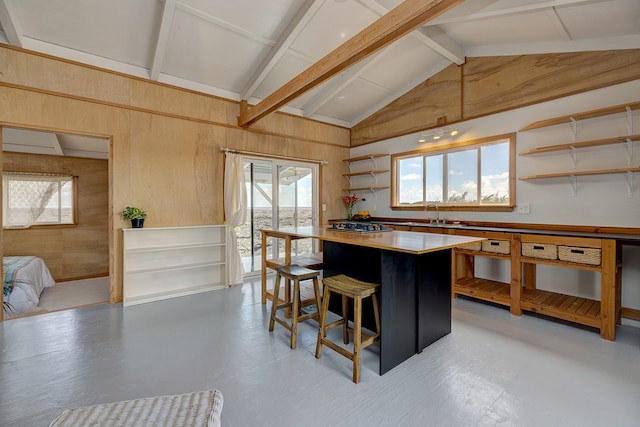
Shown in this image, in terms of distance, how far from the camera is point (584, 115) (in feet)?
9.48

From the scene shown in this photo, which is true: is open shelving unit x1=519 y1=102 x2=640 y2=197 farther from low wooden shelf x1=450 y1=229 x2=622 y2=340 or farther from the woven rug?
the woven rug

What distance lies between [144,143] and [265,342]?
2965 millimetres

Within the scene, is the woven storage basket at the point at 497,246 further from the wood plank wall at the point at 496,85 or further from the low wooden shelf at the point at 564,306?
the wood plank wall at the point at 496,85

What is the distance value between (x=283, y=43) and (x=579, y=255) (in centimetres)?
384

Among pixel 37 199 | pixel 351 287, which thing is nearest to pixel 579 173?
pixel 351 287

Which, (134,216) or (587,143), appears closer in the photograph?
(587,143)

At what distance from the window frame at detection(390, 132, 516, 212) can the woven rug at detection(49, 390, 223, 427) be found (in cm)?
391

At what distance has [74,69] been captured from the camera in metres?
3.12

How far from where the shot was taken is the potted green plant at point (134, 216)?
135 inches

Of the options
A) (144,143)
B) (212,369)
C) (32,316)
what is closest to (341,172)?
(144,143)

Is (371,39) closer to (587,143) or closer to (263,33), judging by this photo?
(263,33)

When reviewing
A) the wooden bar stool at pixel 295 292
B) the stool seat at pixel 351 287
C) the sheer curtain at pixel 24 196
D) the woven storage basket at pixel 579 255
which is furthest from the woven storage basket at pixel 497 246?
the sheer curtain at pixel 24 196

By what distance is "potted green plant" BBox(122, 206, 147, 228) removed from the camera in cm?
343

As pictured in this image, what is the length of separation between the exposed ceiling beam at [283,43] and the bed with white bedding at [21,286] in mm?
3717
